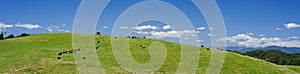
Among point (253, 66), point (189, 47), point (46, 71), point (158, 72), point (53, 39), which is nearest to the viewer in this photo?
point (46, 71)

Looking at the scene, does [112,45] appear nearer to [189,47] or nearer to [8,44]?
[189,47]

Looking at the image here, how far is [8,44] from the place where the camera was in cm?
7781

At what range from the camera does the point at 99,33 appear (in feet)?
310

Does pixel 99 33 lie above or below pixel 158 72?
above

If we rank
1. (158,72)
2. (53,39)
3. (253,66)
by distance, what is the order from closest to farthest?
(158,72)
(253,66)
(53,39)

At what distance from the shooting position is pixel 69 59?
59.4m

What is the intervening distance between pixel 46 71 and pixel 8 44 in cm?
3451

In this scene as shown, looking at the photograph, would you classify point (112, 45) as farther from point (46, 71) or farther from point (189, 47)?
point (46, 71)

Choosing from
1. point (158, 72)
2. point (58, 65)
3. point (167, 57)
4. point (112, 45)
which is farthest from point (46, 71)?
point (112, 45)

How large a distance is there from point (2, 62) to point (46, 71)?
1148cm

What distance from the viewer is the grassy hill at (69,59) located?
5103 centimetres

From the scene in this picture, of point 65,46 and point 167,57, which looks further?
point 65,46

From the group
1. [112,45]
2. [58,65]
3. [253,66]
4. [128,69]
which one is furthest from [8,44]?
[253,66]

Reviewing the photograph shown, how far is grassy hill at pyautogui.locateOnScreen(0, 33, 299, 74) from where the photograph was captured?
5103 cm
